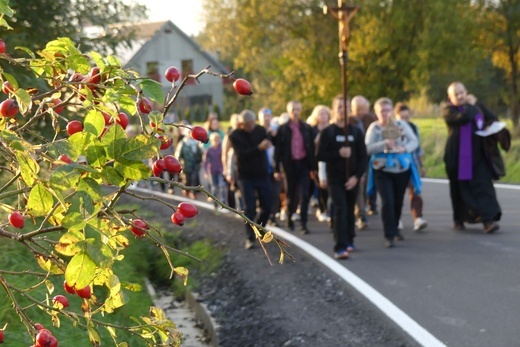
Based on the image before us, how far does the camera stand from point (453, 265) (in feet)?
33.0

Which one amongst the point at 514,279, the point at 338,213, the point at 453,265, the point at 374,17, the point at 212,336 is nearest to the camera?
the point at 212,336

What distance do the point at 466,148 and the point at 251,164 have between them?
2.56 meters

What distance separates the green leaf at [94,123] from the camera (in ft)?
8.31

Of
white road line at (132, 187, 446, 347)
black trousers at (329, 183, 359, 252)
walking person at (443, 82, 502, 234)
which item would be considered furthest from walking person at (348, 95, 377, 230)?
black trousers at (329, 183, 359, 252)

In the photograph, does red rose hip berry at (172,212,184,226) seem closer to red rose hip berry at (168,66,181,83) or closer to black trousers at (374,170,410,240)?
red rose hip berry at (168,66,181,83)

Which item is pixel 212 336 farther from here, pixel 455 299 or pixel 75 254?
pixel 75 254

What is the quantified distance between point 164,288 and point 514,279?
399 cm

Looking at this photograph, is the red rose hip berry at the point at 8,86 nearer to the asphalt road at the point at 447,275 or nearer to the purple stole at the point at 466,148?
the asphalt road at the point at 447,275

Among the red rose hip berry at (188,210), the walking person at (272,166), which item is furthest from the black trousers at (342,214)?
the red rose hip berry at (188,210)

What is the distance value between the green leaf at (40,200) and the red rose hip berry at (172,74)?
76cm

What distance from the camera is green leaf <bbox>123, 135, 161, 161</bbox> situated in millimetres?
2506

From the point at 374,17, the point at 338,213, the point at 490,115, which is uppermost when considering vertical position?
the point at 374,17

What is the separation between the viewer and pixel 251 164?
39.8 feet

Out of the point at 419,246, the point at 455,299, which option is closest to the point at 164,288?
the point at 419,246
